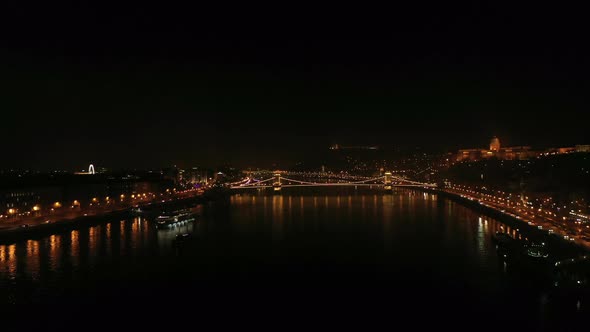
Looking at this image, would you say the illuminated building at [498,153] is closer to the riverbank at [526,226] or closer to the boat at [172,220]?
the riverbank at [526,226]

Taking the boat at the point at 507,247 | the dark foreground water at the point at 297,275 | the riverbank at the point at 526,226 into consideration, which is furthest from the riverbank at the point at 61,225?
the riverbank at the point at 526,226

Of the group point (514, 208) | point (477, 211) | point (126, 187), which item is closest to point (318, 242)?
point (514, 208)

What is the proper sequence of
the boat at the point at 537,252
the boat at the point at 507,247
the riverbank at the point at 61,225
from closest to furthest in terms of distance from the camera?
the boat at the point at 537,252, the boat at the point at 507,247, the riverbank at the point at 61,225

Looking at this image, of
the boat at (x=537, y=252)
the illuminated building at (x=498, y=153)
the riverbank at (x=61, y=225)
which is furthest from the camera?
the illuminated building at (x=498, y=153)

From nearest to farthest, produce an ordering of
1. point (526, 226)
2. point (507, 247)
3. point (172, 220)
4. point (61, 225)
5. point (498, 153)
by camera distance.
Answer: point (507, 247)
point (526, 226)
point (61, 225)
point (172, 220)
point (498, 153)

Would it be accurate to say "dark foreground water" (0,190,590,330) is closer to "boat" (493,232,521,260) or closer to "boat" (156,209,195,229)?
"boat" (493,232,521,260)

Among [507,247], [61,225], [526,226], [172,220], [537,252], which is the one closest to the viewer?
[537,252]

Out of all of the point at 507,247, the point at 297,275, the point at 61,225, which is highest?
the point at 61,225

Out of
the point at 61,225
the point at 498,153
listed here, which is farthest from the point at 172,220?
the point at 498,153

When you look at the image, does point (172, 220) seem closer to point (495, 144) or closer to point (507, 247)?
point (507, 247)
